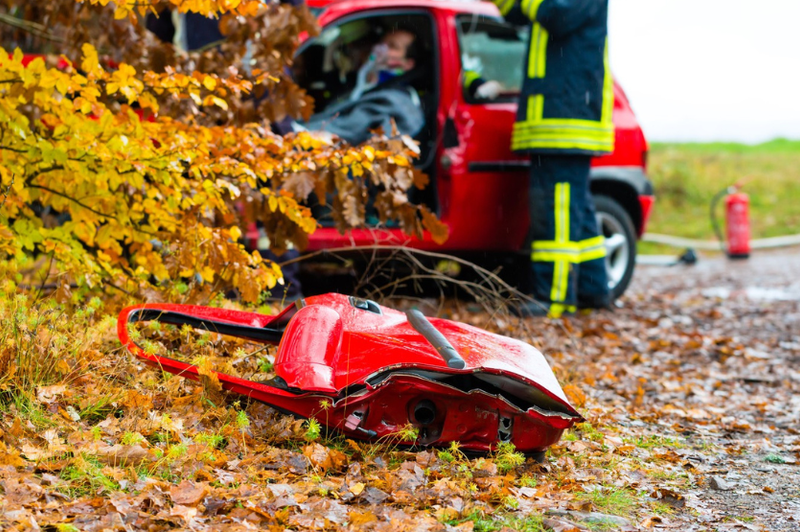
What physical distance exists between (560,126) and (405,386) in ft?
11.8

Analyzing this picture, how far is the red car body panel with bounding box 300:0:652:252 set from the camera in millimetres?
5918

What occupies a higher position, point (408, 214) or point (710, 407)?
point (408, 214)

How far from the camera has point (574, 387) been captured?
4.07 meters

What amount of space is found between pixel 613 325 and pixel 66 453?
4522 millimetres

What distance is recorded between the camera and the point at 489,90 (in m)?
6.25

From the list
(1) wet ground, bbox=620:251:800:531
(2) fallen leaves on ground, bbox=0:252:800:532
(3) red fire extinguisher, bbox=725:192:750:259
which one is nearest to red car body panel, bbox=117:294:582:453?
(2) fallen leaves on ground, bbox=0:252:800:532

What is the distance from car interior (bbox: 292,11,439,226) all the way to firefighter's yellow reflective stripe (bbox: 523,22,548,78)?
26.4 inches

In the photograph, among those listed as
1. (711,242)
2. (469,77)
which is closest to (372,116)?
(469,77)

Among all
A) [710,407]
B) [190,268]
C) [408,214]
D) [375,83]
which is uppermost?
[375,83]

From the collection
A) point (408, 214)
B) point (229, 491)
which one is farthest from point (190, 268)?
point (229, 491)

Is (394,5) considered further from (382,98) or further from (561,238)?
(561,238)

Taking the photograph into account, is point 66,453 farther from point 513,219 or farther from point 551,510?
point 513,219

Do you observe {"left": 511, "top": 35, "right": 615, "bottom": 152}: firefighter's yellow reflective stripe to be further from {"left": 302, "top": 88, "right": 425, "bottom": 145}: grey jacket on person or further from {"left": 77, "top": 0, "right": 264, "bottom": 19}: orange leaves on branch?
{"left": 77, "top": 0, "right": 264, "bottom": 19}: orange leaves on branch

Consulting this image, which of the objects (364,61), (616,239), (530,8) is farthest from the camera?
(616,239)
